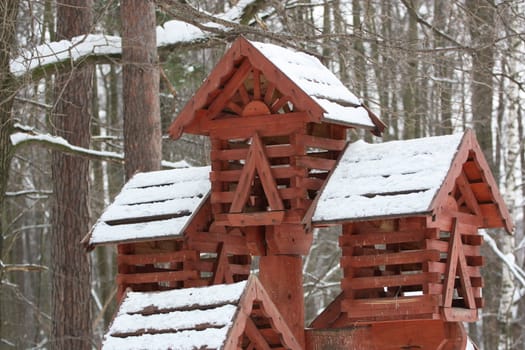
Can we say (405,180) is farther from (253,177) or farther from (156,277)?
(156,277)

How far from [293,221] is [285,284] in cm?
59

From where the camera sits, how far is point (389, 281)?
723cm

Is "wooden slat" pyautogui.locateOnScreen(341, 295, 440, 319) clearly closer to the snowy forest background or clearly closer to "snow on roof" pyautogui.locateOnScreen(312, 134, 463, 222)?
"snow on roof" pyautogui.locateOnScreen(312, 134, 463, 222)

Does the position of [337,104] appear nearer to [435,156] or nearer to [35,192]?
[435,156]

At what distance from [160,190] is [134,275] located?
2.35 feet

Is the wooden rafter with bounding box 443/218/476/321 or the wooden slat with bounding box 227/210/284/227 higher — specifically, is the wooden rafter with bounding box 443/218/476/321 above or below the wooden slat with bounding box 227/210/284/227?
below

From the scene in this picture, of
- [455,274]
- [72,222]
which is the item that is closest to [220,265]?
[455,274]

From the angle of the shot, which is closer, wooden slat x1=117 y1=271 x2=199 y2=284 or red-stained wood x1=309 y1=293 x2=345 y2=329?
wooden slat x1=117 y1=271 x2=199 y2=284

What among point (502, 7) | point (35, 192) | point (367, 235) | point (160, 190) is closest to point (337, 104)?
point (367, 235)

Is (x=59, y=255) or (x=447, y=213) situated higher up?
(x=447, y=213)

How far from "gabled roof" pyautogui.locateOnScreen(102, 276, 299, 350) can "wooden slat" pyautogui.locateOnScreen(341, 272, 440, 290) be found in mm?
562

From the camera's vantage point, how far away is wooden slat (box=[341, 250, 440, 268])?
7.11 meters

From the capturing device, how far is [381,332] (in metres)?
7.47

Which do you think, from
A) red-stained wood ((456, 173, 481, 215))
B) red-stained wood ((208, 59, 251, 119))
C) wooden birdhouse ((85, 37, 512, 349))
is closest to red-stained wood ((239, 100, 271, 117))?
wooden birdhouse ((85, 37, 512, 349))
